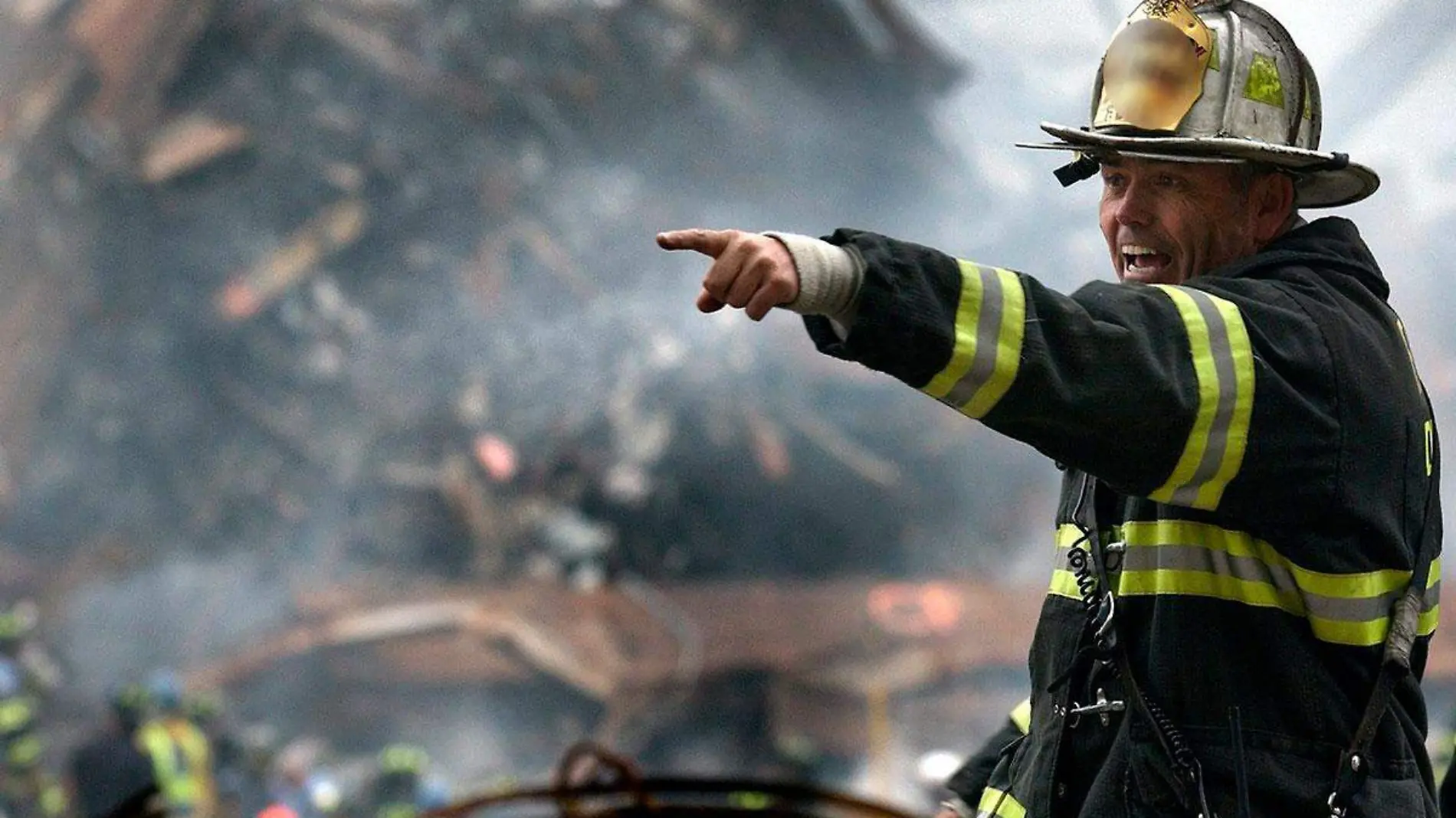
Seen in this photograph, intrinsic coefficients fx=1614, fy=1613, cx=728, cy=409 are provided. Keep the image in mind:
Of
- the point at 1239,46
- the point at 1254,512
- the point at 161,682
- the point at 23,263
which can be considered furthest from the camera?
the point at 23,263

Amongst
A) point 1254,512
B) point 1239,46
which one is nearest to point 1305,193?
point 1239,46

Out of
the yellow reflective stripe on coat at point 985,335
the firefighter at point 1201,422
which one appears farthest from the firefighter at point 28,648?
the yellow reflective stripe on coat at point 985,335

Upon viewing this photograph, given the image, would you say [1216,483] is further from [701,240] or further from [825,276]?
[701,240]

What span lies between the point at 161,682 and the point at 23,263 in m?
2.74

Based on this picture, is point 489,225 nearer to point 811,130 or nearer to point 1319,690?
point 811,130

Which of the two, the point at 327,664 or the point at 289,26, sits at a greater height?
the point at 289,26

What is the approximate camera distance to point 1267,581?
1.66 m

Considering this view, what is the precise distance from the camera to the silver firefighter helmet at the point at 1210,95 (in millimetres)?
1804

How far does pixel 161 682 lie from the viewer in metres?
8.52

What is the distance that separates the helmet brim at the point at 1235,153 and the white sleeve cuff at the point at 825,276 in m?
0.48

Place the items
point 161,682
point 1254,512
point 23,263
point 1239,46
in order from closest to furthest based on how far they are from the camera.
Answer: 1. point 1254,512
2. point 1239,46
3. point 161,682
4. point 23,263

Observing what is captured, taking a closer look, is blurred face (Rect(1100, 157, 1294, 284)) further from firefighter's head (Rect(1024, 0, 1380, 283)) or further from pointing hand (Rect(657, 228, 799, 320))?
pointing hand (Rect(657, 228, 799, 320))

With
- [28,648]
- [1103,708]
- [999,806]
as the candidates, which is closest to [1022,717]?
[999,806]

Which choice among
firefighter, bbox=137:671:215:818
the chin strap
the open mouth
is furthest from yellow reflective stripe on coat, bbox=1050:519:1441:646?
firefighter, bbox=137:671:215:818
